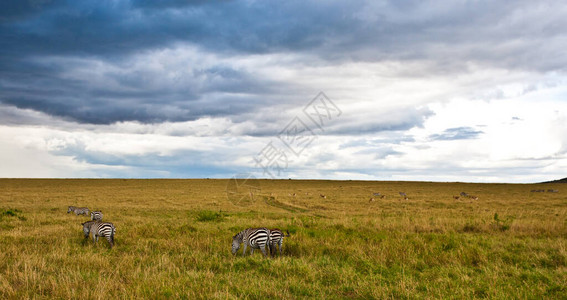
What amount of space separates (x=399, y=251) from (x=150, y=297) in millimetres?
7014

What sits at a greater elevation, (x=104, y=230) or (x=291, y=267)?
(x=104, y=230)

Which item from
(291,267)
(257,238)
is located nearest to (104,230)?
(257,238)

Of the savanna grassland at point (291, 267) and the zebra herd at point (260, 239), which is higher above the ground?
the zebra herd at point (260, 239)

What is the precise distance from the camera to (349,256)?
9.95 meters

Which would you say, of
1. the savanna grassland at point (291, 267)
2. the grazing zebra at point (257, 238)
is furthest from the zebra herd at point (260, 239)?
the savanna grassland at point (291, 267)

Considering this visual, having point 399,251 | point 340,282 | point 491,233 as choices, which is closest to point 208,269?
point 340,282

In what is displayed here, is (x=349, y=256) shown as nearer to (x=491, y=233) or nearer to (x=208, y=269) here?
(x=208, y=269)

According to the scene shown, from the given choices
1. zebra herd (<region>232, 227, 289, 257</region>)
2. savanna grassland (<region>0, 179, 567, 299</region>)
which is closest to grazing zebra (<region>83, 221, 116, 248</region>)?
savanna grassland (<region>0, 179, 567, 299</region>)

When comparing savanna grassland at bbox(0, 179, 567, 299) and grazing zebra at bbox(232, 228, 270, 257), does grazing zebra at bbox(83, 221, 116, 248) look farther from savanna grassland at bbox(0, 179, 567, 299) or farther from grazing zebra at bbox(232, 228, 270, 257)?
grazing zebra at bbox(232, 228, 270, 257)

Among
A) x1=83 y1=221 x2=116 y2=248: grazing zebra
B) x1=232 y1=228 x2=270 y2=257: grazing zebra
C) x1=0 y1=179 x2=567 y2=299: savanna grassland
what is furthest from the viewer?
x1=83 y1=221 x2=116 y2=248: grazing zebra

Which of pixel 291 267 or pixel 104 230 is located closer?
pixel 291 267

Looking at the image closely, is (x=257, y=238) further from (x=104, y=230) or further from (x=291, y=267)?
(x=104, y=230)

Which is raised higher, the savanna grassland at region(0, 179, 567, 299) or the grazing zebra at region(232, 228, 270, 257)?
the grazing zebra at region(232, 228, 270, 257)

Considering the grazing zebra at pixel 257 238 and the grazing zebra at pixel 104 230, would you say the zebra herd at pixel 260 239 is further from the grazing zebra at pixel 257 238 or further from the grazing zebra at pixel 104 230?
the grazing zebra at pixel 104 230
